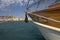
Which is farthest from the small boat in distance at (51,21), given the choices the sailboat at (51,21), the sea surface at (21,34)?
the sea surface at (21,34)

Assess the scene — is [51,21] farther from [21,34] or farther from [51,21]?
[21,34]

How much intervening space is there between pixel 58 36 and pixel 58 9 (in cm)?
174

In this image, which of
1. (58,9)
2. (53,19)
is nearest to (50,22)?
(53,19)

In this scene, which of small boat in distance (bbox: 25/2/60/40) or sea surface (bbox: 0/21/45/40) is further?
sea surface (bbox: 0/21/45/40)

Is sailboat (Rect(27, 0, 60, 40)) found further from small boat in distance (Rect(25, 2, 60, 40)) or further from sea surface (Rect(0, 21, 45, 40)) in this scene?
sea surface (Rect(0, 21, 45, 40))

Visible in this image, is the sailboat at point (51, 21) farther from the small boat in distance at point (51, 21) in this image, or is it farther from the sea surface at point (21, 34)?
the sea surface at point (21, 34)

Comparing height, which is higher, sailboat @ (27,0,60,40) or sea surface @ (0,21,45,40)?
sailboat @ (27,0,60,40)

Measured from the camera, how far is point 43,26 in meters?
12.5

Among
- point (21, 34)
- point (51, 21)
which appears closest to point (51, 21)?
point (51, 21)

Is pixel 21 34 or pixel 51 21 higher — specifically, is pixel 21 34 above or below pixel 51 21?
below

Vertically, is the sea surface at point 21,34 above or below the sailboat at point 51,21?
below

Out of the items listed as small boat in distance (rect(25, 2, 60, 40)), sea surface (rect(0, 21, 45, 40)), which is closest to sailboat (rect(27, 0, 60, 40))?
small boat in distance (rect(25, 2, 60, 40))

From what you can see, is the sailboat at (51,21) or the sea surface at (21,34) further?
the sea surface at (21,34)

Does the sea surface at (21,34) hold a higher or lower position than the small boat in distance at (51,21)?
lower
